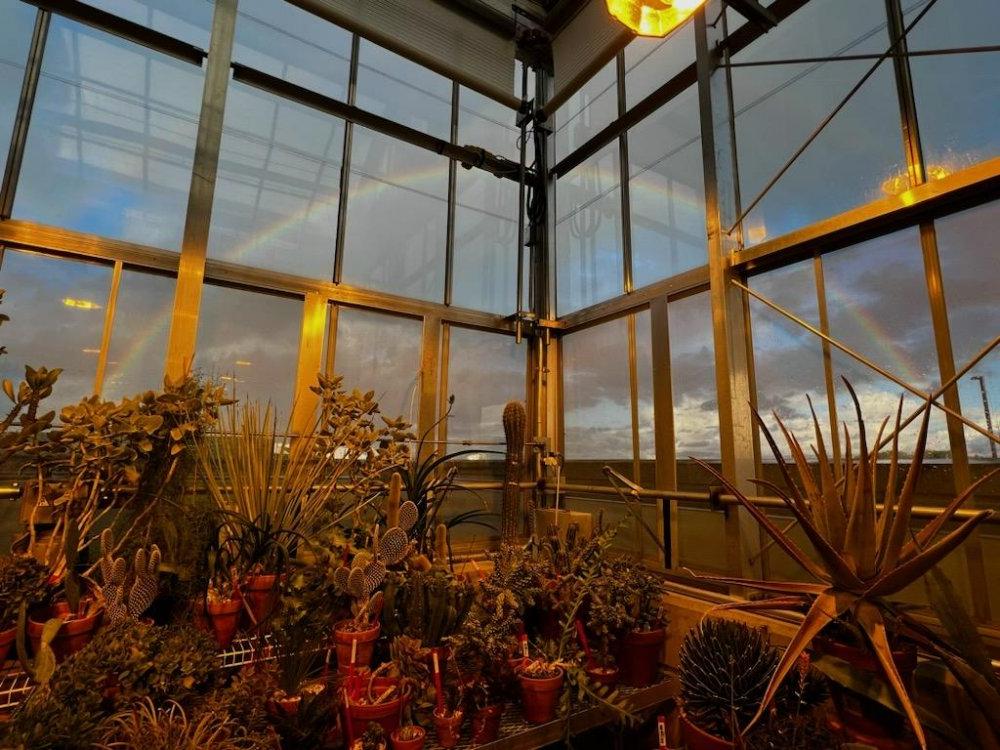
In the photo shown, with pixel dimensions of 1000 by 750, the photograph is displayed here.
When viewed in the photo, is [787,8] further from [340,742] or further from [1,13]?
[1,13]

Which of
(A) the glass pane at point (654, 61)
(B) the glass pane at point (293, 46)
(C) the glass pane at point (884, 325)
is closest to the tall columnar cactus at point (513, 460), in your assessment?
(C) the glass pane at point (884, 325)

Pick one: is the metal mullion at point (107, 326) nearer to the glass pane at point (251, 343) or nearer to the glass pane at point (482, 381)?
the glass pane at point (251, 343)

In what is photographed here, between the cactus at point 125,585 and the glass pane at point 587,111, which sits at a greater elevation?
the glass pane at point 587,111

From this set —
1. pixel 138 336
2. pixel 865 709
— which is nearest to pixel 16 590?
pixel 138 336

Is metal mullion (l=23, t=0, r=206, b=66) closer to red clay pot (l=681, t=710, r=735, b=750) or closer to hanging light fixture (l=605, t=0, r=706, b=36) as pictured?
hanging light fixture (l=605, t=0, r=706, b=36)

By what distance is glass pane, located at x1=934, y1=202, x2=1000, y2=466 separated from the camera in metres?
2.07

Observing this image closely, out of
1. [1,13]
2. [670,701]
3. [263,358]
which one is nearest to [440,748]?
[670,701]

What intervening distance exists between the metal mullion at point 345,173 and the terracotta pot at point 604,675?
3009 millimetres

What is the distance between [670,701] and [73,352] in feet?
11.5

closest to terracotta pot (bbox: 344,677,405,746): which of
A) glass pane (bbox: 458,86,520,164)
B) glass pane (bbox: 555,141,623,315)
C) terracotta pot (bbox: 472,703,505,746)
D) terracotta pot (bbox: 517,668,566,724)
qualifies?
terracotta pot (bbox: 472,703,505,746)

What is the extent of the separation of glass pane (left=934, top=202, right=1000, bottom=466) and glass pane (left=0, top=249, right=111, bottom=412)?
4.35 meters

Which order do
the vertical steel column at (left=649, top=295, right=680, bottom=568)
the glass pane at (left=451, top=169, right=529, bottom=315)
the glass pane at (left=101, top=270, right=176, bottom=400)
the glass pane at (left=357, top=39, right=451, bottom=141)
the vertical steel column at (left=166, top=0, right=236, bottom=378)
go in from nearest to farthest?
1. the glass pane at (left=101, top=270, right=176, bottom=400)
2. the vertical steel column at (left=166, top=0, right=236, bottom=378)
3. the vertical steel column at (left=649, top=295, right=680, bottom=568)
4. the glass pane at (left=357, top=39, right=451, bottom=141)
5. the glass pane at (left=451, top=169, right=529, bottom=315)

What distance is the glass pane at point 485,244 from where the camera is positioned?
4.34m

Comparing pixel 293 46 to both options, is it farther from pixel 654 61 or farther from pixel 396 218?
pixel 654 61
